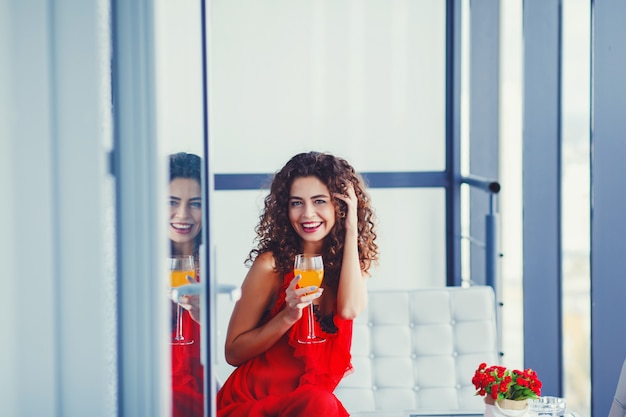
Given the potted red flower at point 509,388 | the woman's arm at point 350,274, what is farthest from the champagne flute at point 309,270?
the potted red flower at point 509,388

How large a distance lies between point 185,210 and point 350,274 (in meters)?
1.17

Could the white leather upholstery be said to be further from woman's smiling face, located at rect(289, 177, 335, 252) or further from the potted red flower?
woman's smiling face, located at rect(289, 177, 335, 252)

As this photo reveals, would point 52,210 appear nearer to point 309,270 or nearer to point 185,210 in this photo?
point 185,210

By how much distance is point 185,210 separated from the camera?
54.9 inches

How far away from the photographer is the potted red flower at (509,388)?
201cm

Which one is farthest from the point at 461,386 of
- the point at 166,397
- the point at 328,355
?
the point at 166,397

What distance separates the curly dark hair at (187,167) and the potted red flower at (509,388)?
884mm

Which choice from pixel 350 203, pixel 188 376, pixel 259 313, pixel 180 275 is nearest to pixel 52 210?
pixel 180 275

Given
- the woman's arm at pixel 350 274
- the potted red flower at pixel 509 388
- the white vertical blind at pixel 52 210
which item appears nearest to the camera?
the white vertical blind at pixel 52 210

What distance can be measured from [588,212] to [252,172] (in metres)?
1.39

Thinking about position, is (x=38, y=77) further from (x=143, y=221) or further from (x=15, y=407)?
(x=15, y=407)

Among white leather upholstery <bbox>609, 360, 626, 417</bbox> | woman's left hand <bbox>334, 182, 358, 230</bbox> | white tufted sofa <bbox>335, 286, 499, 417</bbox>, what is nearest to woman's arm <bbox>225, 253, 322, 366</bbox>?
woman's left hand <bbox>334, 182, 358, 230</bbox>

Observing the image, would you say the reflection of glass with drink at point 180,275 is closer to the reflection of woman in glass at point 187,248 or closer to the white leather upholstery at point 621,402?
the reflection of woman in glass at point 187,248

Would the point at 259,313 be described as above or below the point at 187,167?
below
